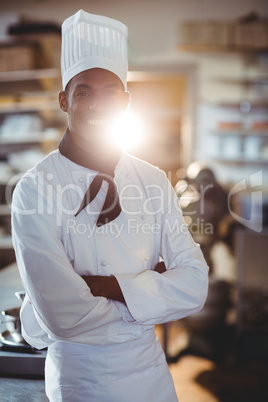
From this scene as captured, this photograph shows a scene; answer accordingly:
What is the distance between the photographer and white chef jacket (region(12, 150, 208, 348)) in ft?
3.00

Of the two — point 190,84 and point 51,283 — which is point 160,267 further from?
point 190,84

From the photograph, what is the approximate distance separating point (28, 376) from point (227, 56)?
3.65 meters

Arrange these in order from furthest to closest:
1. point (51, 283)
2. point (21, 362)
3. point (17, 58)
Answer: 1. point (17, 58)
2. point (21, 362)
3. point (51, 283)

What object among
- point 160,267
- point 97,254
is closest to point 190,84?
point 160,267

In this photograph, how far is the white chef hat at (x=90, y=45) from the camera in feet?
3.47

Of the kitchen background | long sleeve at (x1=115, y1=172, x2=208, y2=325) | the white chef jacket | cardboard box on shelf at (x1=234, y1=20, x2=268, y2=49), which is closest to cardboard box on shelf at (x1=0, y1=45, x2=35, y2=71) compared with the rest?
the kitchen background

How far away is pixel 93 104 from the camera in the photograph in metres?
1.03

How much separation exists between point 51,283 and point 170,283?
0.30 metres

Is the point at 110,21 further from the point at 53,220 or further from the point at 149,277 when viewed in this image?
the point at 149,277

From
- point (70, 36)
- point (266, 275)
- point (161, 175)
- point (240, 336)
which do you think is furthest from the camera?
point (266, 275)

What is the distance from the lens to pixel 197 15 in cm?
393

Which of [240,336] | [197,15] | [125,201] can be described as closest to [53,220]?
[125,201]

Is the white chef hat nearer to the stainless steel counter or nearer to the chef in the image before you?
the chef

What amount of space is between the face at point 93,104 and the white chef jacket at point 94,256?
97mm
